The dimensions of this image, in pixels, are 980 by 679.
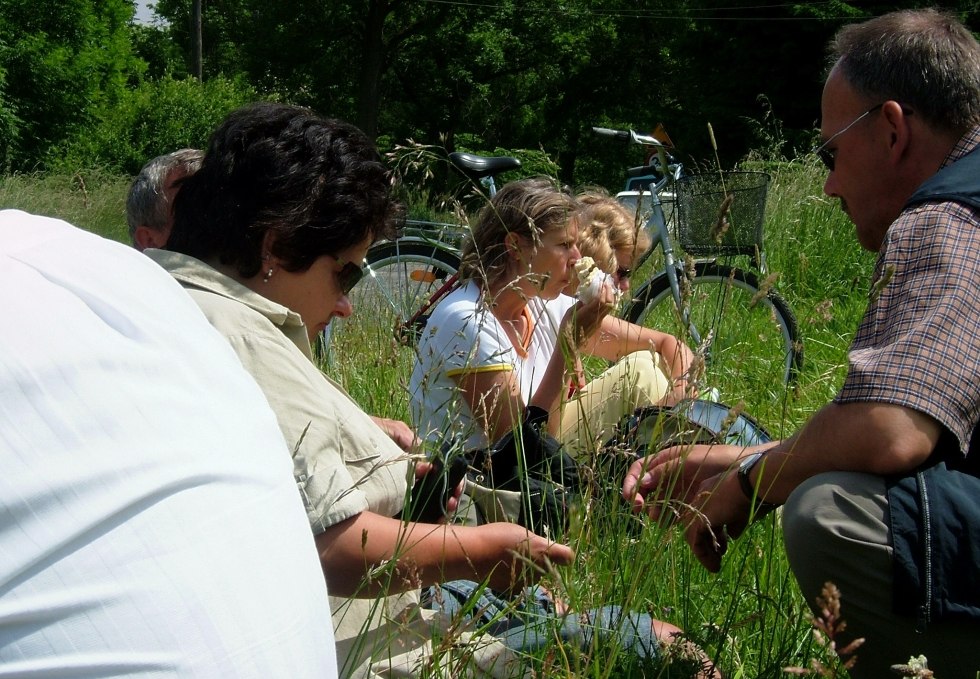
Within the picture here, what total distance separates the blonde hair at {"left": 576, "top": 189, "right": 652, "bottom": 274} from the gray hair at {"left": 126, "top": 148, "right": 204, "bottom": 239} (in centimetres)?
139

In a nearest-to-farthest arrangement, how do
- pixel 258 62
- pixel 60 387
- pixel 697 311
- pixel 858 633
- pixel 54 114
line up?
pixel 60 387
pixel 858 633
pixel 697 311
pixel 54 114
pixel 258 62

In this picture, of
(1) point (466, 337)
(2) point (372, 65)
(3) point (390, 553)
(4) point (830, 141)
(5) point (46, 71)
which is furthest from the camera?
(2) point (372, 65)

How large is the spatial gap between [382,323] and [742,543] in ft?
8.17

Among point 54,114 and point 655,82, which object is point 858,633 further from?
point 655,82

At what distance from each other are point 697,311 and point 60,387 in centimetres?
294

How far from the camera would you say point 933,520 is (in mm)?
1729

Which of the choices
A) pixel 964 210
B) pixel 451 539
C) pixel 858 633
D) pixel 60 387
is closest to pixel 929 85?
pixel 964 210

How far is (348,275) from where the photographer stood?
2195 millimetres

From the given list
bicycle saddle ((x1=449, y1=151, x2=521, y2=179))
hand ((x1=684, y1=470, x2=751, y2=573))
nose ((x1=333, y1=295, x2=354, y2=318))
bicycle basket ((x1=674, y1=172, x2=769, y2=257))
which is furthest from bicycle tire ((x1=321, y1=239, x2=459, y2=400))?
bicycle basket ((x1=674, y1=172, x2=769, y2=257))

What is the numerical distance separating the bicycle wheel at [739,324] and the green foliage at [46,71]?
2005 centimetres

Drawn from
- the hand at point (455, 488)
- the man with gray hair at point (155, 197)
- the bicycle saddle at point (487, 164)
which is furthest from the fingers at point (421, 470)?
the bicycle saddle at point (487, 164)

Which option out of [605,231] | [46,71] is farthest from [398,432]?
[46,71]

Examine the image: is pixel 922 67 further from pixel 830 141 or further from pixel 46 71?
pixel 46 71

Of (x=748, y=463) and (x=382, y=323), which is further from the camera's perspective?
(x=382, y=323)
